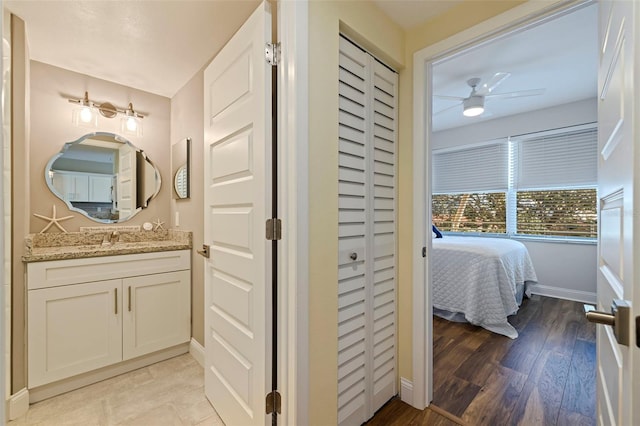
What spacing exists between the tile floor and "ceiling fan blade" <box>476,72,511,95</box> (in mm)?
3396

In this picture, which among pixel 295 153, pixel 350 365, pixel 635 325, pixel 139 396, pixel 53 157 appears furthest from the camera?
pixel 53 157

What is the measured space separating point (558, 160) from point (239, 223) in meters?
4.47

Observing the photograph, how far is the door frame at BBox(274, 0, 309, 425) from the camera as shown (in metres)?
1.14

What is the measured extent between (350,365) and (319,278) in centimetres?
56

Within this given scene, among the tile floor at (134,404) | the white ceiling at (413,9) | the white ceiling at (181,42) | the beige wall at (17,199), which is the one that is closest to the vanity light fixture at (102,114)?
the white ceiling at (181,42)

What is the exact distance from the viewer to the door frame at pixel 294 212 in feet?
3.75

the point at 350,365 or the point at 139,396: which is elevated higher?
the point at 350,365

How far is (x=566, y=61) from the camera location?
253 cm

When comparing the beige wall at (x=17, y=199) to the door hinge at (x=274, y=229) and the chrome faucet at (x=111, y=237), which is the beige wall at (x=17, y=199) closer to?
the chrome faucet at (x=111, y=237)

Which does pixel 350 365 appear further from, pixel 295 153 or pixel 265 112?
pixel 265 112

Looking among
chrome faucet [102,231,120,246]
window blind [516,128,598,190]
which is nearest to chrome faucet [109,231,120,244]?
chrome faucet [102,231,120,246]

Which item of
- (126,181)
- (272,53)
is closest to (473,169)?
(272,53)

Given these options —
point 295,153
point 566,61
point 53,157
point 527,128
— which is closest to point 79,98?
point 53,157

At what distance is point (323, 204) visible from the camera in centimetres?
125
